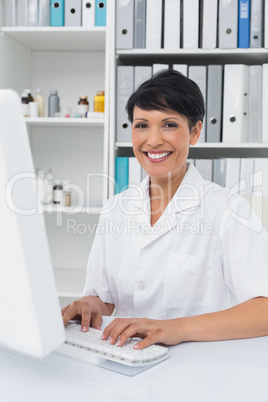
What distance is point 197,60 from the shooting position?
2244mm

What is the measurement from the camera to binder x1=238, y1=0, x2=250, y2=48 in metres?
2.01

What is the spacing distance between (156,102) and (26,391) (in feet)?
2.85

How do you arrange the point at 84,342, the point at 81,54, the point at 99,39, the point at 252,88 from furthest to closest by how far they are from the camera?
the point at 81,54, the point at 99,39, the point at 252,88, the point at 84,342

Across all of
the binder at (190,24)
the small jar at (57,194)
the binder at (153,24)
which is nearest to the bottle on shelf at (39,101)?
the small jar at (57,194)

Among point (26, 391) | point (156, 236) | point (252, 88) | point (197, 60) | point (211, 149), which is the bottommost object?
point (26, 391)

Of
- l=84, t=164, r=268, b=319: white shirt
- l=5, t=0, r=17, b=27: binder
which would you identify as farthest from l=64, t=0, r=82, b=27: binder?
l=84, t=164, r=268, b=319: white shirt

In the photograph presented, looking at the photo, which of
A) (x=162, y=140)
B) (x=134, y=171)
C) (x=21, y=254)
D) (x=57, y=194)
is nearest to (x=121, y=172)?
(x=134, y=171)

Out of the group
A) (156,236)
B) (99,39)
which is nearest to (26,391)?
(156,236)

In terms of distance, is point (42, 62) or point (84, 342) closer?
point (84, 342)

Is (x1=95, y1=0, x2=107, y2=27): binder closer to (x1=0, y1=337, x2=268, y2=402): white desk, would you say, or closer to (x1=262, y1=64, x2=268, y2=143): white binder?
(x1=262, y1=64, x2=268, y2=143): white binder

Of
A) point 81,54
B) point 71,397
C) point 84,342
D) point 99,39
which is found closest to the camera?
point 71,397

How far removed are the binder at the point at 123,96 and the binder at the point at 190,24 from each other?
29 centimetres

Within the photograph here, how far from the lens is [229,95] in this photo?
2.04 m

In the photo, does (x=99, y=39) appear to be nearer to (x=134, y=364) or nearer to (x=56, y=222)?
(x=56, y=222)
